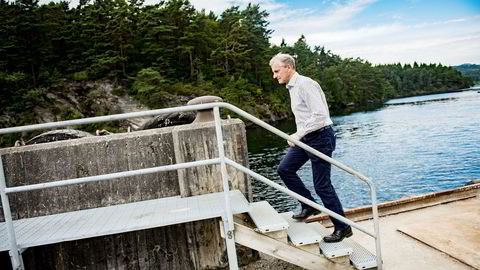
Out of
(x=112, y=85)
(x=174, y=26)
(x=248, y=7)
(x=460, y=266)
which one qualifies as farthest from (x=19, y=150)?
(x=248, y=7)

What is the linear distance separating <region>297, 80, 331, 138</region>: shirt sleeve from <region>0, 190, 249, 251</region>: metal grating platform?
1107 mm

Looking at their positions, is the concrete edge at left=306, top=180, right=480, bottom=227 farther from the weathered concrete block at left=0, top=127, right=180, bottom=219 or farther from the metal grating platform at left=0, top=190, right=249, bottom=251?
the weathered concrete block at left=0, top=127, right=180, bottom=219

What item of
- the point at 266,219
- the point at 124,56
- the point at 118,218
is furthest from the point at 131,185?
the point at 124,56

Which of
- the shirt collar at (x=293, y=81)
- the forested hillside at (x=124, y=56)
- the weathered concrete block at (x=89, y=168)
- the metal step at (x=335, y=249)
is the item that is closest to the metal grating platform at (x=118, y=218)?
the weathered concrete block at (x=89, y=168)

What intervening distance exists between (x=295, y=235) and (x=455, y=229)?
2599 mm

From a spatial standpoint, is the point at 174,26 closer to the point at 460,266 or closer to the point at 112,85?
the point at 112,85

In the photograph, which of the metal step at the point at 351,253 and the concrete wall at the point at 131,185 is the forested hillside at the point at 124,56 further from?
the metal step at the point at 351,253

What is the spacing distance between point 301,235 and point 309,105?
1436 mm

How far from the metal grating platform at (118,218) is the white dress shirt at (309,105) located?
111 centimetres

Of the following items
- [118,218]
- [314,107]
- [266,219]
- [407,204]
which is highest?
[314,107]

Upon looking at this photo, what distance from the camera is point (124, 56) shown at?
52719 mm

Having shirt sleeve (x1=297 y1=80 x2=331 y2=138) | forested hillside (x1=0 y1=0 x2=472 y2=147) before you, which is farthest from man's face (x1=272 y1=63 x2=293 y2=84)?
forested hillside (x1=0 y1=0 x2=472 y2=147)

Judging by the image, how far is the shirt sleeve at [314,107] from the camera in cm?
404

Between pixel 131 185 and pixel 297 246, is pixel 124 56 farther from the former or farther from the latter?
pixel 297 246
